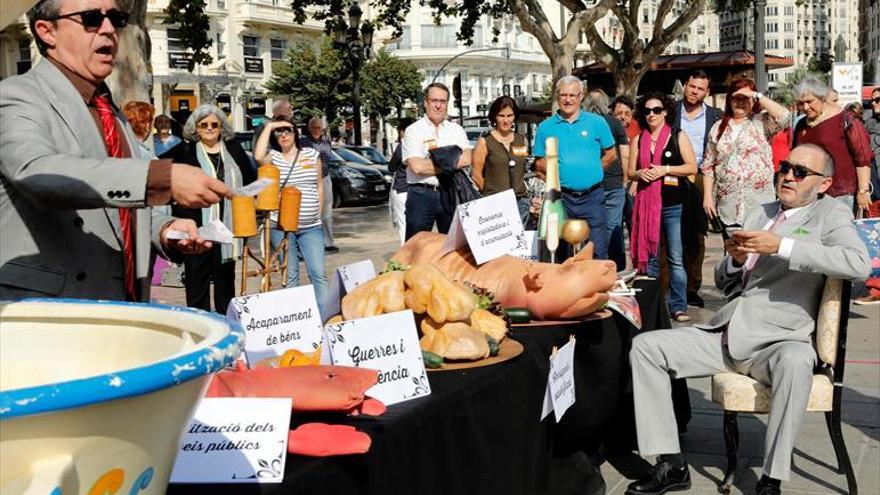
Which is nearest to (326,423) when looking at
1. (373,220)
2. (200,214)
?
(200,214)

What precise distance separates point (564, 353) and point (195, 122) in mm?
4423

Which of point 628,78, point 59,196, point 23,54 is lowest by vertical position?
point 59,196

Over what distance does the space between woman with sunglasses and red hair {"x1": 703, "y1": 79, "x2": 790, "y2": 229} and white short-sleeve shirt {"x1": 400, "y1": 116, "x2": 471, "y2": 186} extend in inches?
82.0

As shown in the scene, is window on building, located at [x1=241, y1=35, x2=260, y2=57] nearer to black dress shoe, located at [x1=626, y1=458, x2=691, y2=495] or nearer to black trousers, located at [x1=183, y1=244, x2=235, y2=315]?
black trousers, located at [x1=183, y1=244, x2=235, y2=315]

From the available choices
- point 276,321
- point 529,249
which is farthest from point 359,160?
point 276,321

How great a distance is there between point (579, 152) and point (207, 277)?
280 cm

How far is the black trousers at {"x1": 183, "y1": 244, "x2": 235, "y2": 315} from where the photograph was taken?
24.8 feet

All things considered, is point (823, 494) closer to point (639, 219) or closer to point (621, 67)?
point (639, 219)

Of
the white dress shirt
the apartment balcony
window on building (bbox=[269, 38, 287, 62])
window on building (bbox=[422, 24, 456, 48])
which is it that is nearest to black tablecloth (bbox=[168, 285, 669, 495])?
the white dress shirt

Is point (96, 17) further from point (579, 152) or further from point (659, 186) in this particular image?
point (659, 186)

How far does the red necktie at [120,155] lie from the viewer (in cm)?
280

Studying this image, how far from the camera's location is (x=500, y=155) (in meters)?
8.69

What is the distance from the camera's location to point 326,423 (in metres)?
2.57

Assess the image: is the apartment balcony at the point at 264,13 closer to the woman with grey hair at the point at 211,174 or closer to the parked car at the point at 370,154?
A: the parked car at the point at 370,154
